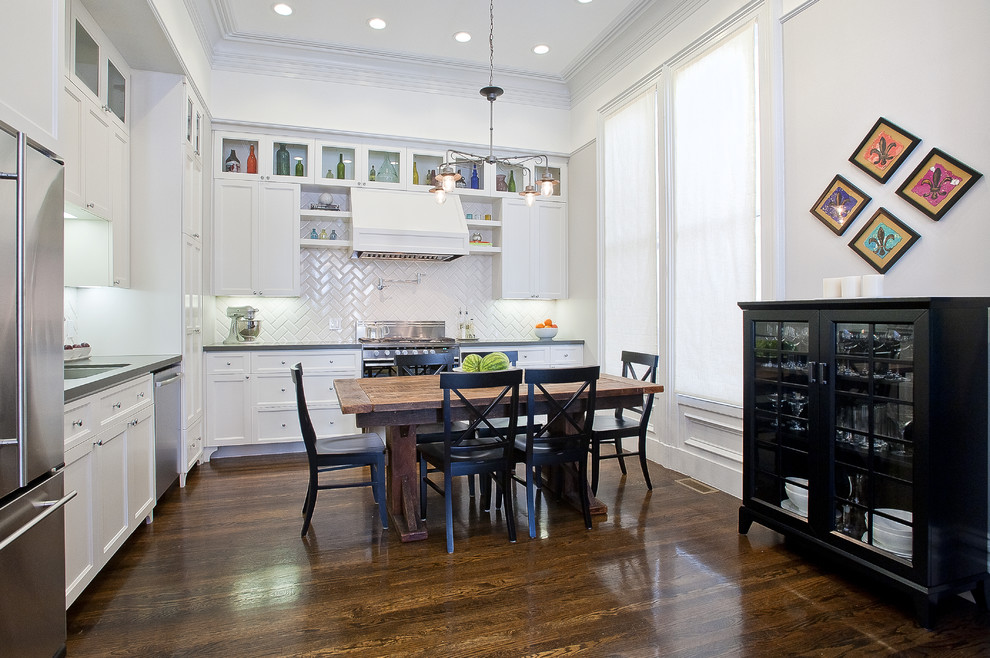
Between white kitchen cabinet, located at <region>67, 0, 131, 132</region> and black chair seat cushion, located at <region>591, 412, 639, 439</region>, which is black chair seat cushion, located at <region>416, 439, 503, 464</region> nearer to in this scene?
black chair seat cushion, located at <region>591, 412, 639, 439</region>

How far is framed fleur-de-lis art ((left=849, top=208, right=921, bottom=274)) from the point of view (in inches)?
100

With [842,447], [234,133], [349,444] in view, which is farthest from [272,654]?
[234,133]

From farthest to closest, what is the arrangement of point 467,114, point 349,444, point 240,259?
point 467,114 → point 240,259 → point 349,444

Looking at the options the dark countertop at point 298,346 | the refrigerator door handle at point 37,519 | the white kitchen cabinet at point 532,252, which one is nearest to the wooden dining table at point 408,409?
the refrigerator door handle at point 37,519

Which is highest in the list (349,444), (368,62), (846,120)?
(368,62)

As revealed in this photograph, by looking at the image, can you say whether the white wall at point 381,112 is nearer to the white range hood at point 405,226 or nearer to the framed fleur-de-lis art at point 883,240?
the white range hood at point 405,226

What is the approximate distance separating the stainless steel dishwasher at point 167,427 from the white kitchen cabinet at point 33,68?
71.0 inches

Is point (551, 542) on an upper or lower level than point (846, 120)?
lower

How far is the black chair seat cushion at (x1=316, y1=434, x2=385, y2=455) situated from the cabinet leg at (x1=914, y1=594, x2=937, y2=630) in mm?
2434

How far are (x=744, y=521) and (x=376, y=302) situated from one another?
12.8 ft

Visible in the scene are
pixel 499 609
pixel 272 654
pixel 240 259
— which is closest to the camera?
pixel 272 654

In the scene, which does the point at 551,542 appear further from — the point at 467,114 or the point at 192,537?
the point at 467,114

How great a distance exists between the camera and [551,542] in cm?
290

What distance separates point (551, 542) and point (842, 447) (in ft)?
4.74
